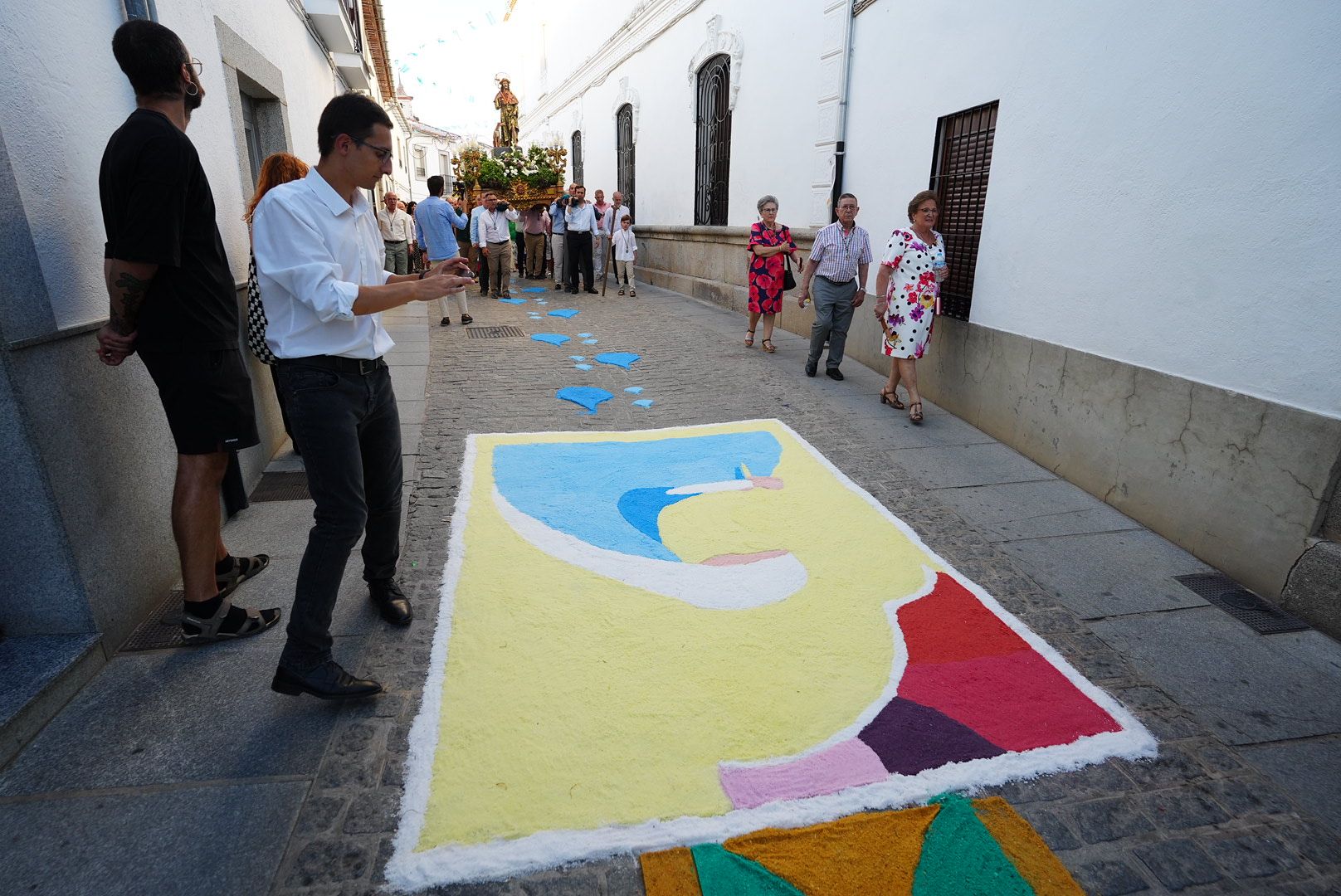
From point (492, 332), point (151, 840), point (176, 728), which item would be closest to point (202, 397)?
point (176, 728)

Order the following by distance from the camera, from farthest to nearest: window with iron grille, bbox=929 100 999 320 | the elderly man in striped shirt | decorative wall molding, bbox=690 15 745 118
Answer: decorative wall molding, bbox=690 15 745 118, the elderly man in striped shirt, window with iron grille, bbox=929 100 999 320

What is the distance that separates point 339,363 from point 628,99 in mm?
15878

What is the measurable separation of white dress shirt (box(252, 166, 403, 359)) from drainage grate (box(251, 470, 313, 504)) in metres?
2.07

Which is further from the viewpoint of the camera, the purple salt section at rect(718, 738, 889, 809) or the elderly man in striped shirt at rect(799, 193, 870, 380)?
the elderly man in striped shirt at rect(799, 193, 870, 380)

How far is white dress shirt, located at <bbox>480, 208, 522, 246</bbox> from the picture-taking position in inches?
459

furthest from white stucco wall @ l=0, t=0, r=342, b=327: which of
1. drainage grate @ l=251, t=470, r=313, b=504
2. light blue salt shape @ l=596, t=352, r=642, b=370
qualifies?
light blue salt shape @ l=596, t=352, r=642, b=370

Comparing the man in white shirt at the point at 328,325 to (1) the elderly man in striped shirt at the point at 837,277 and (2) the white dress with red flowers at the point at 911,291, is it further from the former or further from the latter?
(1) the elderly man in striped shirt at the point at 837,277

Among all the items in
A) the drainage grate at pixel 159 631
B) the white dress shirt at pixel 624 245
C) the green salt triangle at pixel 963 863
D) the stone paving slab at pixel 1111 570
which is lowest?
the stone paving slab at pixel 1111 570

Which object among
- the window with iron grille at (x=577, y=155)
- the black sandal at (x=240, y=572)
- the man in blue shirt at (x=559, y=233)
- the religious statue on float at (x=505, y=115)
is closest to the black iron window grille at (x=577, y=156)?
the window with iron grille at (x=577, y=155)

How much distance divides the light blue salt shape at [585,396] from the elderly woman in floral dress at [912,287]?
2.42m

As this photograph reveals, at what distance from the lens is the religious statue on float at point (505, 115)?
59.1ft

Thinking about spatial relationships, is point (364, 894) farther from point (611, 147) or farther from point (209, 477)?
point (611, 147)

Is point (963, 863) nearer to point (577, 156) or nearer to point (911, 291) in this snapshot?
point (911, 291)

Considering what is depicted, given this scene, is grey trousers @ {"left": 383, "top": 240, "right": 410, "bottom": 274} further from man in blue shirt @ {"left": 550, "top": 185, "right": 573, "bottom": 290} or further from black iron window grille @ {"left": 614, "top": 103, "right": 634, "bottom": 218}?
black iron window grille @ {"left": 614, "top": 103, "right": 634, "bottom": 218}
